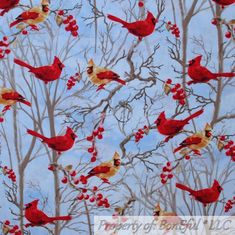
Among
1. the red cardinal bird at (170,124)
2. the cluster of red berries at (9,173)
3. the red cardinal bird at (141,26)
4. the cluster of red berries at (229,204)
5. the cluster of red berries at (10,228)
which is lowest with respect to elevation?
the cluster of red berries at (10,228)

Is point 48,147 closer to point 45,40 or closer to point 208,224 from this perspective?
point 45,40

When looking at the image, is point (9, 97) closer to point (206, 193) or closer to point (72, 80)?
point (72, 80)

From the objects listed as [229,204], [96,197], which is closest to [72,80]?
[96,197]

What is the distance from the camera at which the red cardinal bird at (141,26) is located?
6.04 ft

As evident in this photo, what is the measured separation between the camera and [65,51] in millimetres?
1858

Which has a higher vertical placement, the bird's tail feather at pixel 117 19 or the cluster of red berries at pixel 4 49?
the bird's tail feather at pixel 117 19

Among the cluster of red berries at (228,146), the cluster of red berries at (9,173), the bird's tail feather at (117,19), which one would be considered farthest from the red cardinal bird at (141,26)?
the cluster of red berries at (9,173)

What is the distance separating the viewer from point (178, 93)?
72.7 inches

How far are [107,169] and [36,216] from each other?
12.5 inches

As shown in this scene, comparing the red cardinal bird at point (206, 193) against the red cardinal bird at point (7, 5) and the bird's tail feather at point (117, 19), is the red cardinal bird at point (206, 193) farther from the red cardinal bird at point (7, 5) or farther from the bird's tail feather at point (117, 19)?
the red cardinal bird at point (7, 5)

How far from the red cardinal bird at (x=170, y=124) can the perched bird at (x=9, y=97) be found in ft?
1.69

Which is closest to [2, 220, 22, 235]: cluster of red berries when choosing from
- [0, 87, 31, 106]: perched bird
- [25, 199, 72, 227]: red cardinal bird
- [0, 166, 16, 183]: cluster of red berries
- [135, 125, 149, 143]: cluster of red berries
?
[25, 199, 72, 227]: red cardinal bird

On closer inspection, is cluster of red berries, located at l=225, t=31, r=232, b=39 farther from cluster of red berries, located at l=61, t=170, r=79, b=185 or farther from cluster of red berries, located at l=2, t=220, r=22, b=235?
cluster of red berries, located at l=2, t=220, r=22, b=235

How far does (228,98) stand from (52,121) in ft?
2.19
